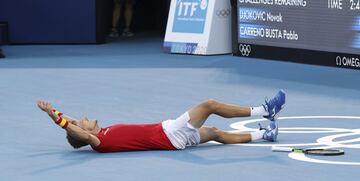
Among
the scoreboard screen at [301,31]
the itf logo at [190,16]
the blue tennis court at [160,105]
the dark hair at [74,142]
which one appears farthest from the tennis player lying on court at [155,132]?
the itf logo at [190,16]

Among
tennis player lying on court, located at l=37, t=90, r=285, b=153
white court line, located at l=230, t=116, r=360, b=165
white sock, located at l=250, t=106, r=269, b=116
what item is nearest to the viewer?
white court line, located at l=230, t=116, r=360, b=165

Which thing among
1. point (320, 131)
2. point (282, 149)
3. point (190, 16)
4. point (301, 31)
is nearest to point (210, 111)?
point (282, 149)

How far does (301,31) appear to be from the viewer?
1708 centimetres

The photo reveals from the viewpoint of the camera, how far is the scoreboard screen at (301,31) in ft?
53.2

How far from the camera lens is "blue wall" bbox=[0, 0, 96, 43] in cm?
2173

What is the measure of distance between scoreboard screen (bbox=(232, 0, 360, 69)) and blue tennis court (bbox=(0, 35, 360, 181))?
0.86 feet

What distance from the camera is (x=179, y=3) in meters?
20.2

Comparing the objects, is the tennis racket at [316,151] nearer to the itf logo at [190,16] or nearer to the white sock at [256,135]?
the white sock at [256,135]

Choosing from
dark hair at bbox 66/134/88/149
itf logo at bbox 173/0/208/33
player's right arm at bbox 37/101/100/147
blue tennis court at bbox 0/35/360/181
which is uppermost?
itf logo at bbox 173/0/208/33

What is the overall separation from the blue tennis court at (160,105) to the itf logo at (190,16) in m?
0.64

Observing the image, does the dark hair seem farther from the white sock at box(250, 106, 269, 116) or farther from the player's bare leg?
the white sock at box(250, 106, 269, 116)

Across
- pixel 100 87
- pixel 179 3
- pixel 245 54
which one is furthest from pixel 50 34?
pixel 100 87

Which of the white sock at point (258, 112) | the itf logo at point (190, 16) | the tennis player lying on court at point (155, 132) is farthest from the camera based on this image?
the itf logo at point (190, 16)

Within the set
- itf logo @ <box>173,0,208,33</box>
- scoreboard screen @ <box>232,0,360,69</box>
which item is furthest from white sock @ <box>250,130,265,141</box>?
itf logo @ <box>173,0,208,33</box>
